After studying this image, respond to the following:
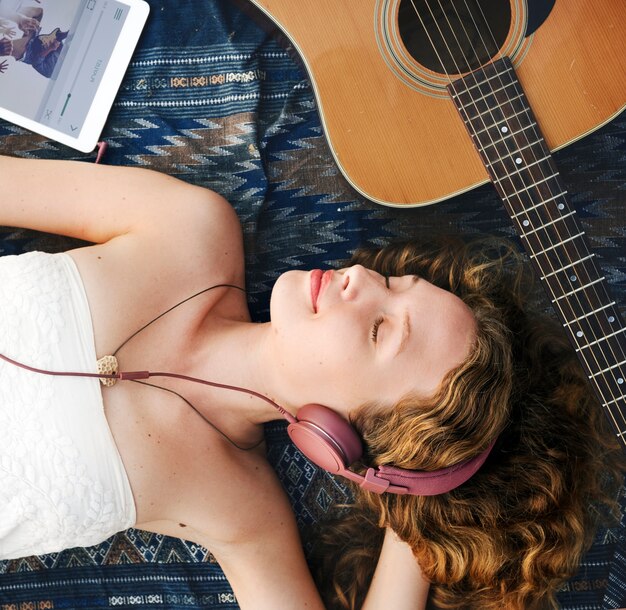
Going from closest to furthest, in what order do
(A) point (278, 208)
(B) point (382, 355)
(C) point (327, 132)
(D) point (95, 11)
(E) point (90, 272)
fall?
(B) point (382, 355)
(E) point (90, 272)
(C) point (327, 132)
(D) point (95, 11)
(A) point (278, 208)

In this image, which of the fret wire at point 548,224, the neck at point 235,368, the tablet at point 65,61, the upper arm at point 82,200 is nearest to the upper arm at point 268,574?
the neck at point 235,368

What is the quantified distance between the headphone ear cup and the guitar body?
0.52m

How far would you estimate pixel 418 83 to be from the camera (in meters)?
1.35

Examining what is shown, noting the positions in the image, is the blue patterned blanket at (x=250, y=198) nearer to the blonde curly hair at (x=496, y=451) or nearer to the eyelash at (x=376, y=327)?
the blonde curly hair at (x=496, y=451)

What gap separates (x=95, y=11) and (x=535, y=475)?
1434 millimetres

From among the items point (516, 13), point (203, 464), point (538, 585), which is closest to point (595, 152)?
point (516, 13)

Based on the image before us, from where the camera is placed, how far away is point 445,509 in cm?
127

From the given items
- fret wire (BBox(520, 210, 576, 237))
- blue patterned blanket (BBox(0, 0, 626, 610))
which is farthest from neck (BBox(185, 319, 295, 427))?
fret wire (BBox(520, 210, 576, 237))

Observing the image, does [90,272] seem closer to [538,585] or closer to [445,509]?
[445,509]

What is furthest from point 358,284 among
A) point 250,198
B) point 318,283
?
point 250,198

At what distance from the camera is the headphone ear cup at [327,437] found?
109 cm

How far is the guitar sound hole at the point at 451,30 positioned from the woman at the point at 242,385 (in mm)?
424

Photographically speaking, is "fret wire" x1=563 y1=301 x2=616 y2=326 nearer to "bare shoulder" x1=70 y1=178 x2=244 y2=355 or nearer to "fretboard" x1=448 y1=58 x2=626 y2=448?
"fretboard" x1=448 y1=58 x2=626 y2=448

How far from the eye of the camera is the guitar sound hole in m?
1.35
